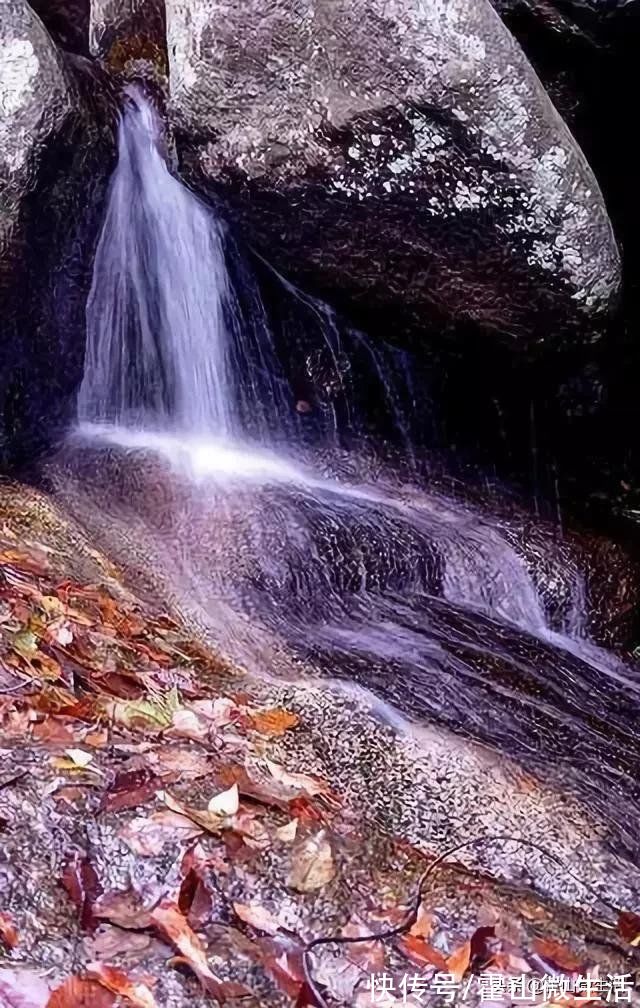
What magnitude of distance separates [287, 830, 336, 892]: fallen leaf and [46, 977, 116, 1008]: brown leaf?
62 cm

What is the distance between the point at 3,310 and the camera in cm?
539

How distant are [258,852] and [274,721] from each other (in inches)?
32.8

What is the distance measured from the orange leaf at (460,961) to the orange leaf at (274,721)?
105cm

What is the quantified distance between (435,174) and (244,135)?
3.24 ft

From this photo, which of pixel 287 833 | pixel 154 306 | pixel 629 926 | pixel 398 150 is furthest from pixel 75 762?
pixel 154 306

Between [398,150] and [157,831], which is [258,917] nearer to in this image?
[157,831]

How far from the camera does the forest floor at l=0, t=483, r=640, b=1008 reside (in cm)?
236

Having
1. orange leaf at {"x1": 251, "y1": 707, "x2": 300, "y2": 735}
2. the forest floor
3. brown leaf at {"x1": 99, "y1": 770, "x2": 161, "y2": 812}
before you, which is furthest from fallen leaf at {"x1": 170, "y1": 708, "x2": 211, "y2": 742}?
brown leaf at {"x1": 99, "y1": 770, "x2": 161, "y2": 812}

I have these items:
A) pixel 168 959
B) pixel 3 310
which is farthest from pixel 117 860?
pixel 3 310

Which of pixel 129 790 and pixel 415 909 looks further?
pixel 129 790

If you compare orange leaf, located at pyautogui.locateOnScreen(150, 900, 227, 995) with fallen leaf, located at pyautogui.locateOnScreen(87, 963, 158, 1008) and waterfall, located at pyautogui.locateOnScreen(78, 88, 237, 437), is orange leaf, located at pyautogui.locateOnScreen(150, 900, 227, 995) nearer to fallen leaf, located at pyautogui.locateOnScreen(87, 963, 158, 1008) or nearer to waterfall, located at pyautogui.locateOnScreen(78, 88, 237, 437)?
fallen leaf, located at pyautogui.locateOnScreen(87, 963, 158, 1008)

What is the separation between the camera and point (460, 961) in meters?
2.56

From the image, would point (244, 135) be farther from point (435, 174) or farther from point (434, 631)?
point (434, 631)

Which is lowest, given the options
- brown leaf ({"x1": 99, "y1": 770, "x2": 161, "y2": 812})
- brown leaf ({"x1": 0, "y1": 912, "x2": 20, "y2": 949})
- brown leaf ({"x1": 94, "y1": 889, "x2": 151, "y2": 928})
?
brown leaf ({"x1": 94, "y1": 889, "x2": 151, "y2": 928})
